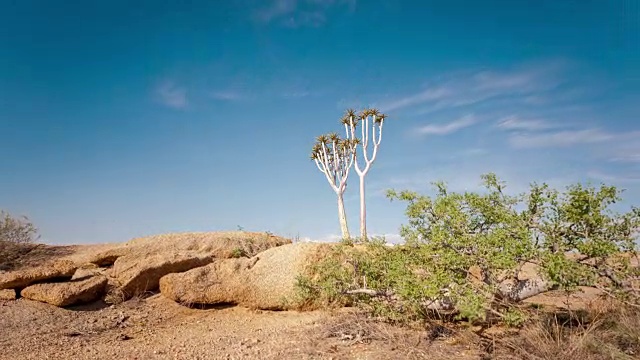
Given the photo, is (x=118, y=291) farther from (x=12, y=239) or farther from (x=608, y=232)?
(x=608, y=232)

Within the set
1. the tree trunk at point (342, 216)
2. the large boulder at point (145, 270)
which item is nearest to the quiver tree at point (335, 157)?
the tree trunk at point (342, 216)

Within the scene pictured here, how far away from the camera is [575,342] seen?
19.2 feet

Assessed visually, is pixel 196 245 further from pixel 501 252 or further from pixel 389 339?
pixel 501 252

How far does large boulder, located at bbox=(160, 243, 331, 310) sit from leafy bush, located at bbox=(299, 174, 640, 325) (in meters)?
3.29

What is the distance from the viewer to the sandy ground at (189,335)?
22.8 ft

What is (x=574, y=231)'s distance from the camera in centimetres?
643

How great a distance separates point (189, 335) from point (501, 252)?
5779mm

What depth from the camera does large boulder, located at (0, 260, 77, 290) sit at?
10.2 meters

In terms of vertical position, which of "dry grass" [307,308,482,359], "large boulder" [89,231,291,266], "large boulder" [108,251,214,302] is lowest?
"dry grass" [307,308,482,359]

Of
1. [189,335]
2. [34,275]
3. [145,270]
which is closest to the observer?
[189,335]

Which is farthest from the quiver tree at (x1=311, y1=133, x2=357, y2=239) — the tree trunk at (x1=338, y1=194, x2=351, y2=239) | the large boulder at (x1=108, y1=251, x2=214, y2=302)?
the large boulder at (x1=108, y1=251, x2=214, y2=302)

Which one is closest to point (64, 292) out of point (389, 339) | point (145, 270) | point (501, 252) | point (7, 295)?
point (7, 295)

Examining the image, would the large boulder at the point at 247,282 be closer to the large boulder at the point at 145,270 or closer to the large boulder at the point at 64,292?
the large boulder at the point at 145,270

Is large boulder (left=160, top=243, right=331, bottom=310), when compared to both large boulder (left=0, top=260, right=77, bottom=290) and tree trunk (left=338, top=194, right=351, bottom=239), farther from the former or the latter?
tree trunk (left=338, top=194, right=351, bottom=239)
